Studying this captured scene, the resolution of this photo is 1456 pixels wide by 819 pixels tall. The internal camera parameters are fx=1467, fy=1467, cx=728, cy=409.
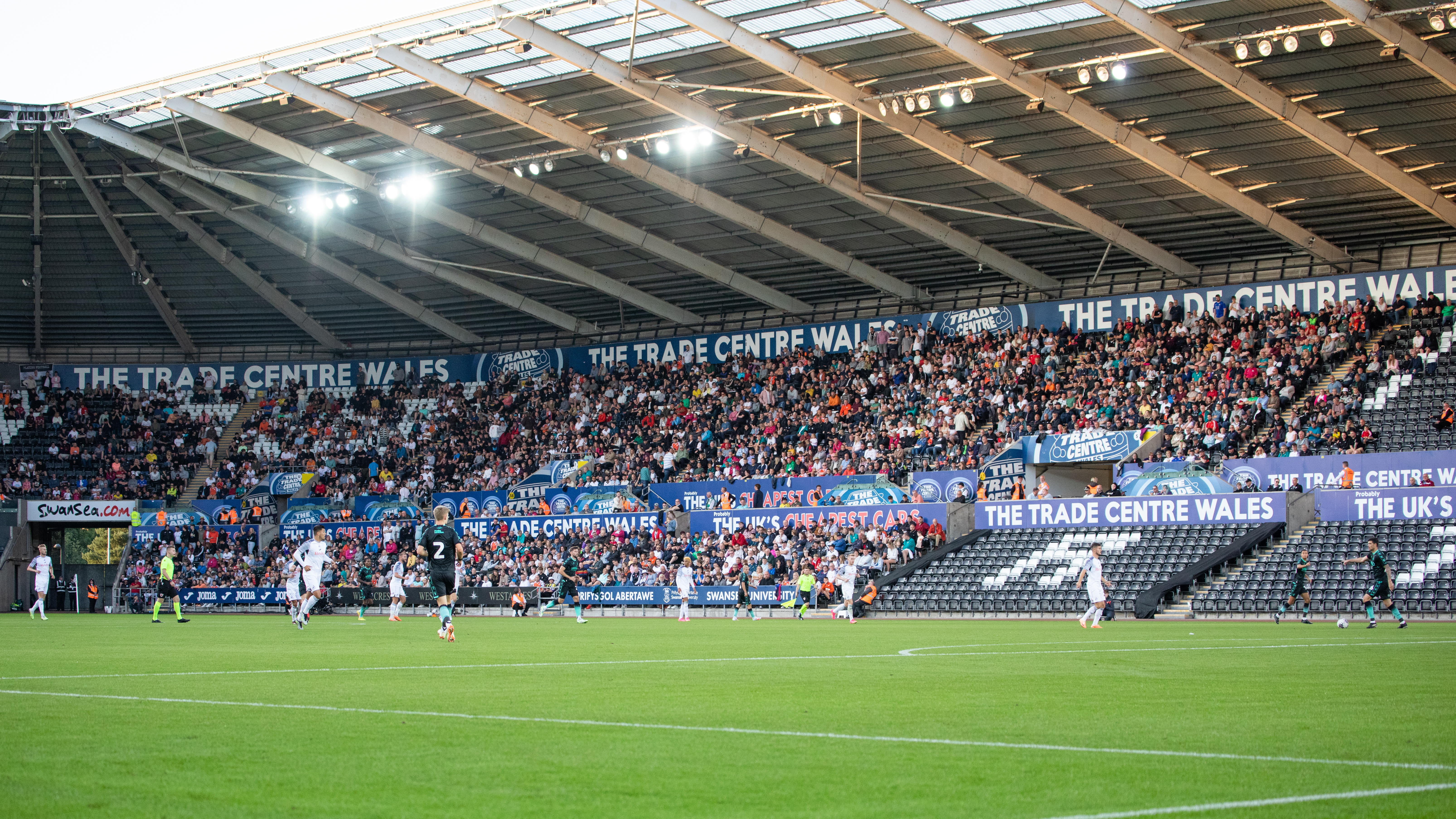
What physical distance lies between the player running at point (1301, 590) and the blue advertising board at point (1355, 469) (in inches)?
217

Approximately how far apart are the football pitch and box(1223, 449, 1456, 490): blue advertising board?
18651 millimetres

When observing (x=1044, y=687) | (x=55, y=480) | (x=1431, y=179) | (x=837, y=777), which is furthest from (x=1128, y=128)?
(x=55, y=480)

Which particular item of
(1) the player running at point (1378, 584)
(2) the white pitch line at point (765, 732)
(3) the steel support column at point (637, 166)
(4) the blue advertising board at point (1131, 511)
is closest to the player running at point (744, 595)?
(4) the blue advertising board at point (1131, 511)

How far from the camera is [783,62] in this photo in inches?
1388

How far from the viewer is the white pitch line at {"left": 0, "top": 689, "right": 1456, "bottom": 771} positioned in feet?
26.6

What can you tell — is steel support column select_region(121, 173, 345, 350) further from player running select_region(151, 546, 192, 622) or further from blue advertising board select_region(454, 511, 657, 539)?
player running select_region(151, 546, 192, 622)

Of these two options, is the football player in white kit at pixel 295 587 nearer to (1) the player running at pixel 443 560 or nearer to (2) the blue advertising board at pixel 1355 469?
(1) the player running at pixel 443 560

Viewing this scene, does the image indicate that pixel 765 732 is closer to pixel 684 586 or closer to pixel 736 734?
pixel 736 734

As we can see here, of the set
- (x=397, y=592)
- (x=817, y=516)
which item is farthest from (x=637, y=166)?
(x=397, y=592)

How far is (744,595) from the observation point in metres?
37.3

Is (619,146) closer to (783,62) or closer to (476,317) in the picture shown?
(783,62)

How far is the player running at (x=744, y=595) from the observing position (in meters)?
37.1

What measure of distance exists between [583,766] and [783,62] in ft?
95.9

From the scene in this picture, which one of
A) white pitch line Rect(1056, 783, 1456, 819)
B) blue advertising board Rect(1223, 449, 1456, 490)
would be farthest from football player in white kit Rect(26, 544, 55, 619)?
white pitch line Rect(1056, 783, 1456, 819)
